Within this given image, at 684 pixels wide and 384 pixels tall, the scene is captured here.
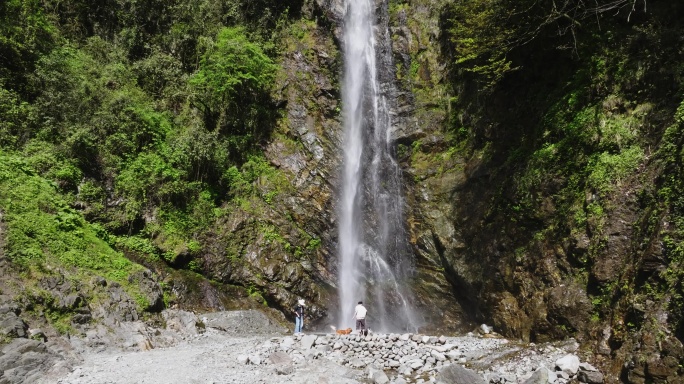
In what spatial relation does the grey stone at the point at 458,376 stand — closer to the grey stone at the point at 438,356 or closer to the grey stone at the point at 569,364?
the grey stone at the point at 438,356

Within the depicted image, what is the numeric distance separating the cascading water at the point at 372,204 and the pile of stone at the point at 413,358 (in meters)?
4.29

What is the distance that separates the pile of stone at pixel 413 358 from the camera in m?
7.84

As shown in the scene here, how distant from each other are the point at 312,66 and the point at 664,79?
13.8m

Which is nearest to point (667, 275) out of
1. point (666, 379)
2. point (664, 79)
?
point (666, 379)

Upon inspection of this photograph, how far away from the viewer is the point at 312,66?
64.0 ft

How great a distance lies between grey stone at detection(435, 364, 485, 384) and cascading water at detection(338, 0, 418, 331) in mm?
6171

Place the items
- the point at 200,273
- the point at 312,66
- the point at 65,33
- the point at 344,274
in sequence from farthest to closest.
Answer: the point at 312,66 < the point at 65,33 < the point at 344,274 < the point at 200,273

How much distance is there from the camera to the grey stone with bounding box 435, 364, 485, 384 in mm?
7684

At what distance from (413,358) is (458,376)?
1714 mm

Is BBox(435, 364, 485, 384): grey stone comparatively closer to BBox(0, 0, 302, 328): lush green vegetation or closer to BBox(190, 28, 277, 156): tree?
BBox(0, 0, 302, 328): lush green vegetation

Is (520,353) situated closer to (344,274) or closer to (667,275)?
(667,275)

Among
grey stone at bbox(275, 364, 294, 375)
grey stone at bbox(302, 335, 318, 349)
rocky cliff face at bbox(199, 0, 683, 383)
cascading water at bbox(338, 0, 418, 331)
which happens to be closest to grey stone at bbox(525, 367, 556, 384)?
rocky cliff face at bbox(199, 0, 683, 383)

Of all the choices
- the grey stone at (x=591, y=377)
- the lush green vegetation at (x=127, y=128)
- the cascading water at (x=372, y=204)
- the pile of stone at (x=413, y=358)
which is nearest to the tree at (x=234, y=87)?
the lush green vegetation at (x=127, y=128)

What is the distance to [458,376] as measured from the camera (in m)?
7.79
